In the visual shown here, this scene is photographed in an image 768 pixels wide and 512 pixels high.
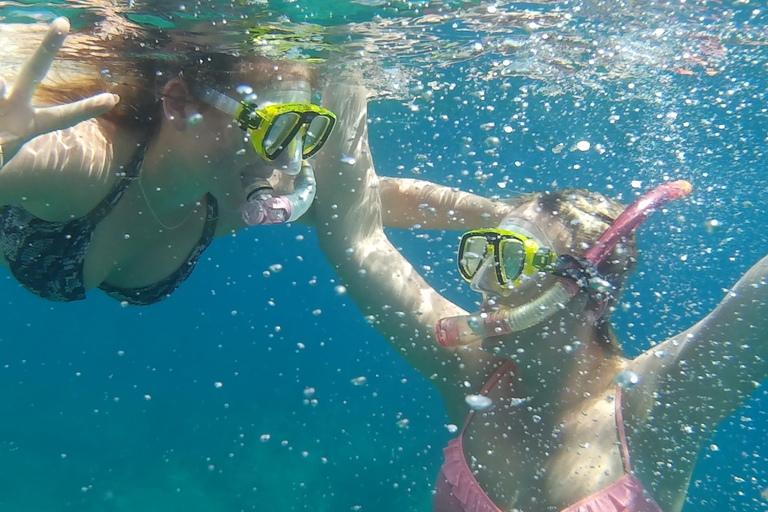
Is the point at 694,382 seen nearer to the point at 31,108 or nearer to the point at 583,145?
the point at 31,108

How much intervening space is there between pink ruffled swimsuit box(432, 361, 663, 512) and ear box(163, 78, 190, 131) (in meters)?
2.36

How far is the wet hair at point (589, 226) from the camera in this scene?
107 inches

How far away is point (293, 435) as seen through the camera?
14.9 metres

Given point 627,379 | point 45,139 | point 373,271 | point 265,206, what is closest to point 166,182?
point 265,206

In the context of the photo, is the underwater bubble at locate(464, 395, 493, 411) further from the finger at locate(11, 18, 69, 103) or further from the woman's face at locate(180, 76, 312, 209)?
the finger at locate(11, 18, 69, 103)

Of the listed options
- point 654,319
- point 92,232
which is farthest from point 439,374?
point 654,319

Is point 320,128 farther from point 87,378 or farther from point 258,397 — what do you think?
point 87,378

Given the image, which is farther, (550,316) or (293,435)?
(293,435)

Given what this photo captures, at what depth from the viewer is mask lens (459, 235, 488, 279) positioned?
2871mm

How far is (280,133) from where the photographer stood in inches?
110

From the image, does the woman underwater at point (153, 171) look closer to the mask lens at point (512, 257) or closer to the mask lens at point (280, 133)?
the mask lens at point (280, 133)

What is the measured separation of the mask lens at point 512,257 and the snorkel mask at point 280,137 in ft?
4.31

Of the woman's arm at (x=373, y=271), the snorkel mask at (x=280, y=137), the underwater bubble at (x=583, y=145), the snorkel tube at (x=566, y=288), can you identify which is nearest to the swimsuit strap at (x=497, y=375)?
the woman's arm at (x=373, y=271)

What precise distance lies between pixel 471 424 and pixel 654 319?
60.6m
